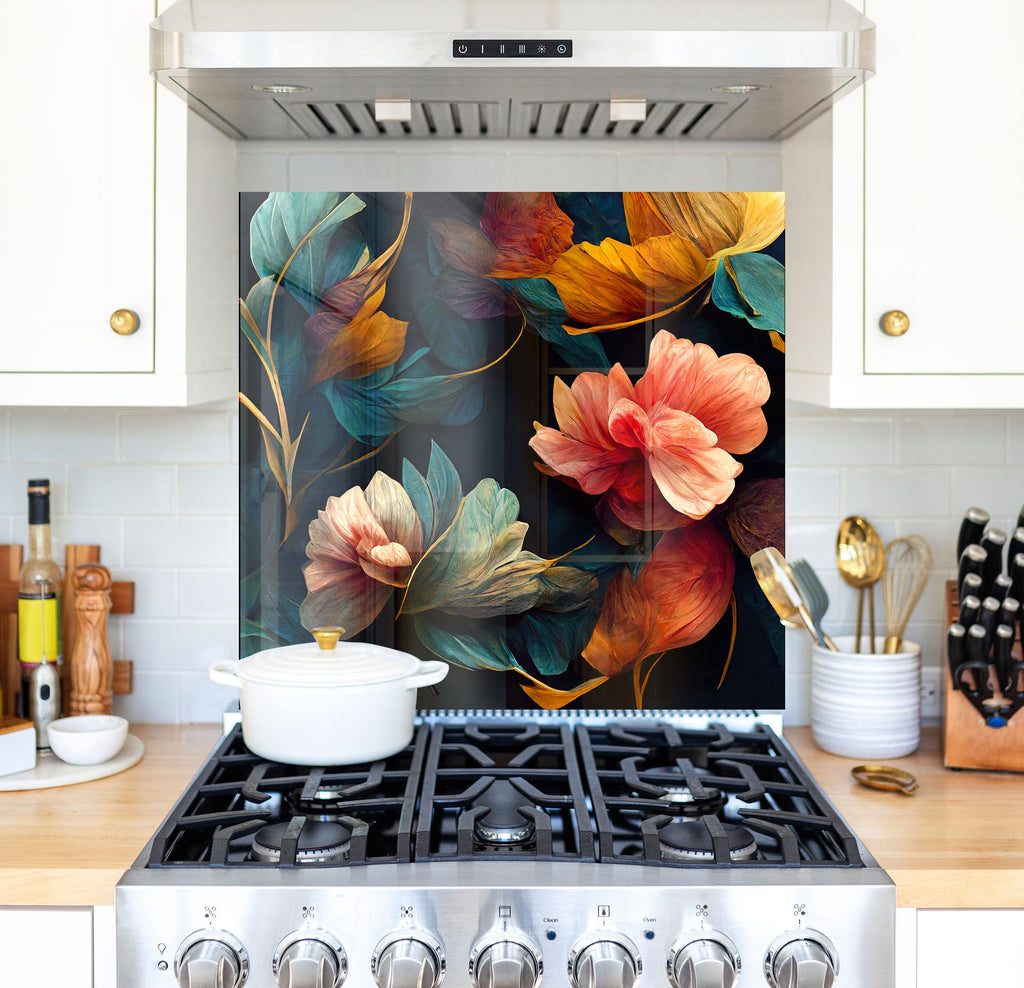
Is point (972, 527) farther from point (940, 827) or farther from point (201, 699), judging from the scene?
point (201, 699)

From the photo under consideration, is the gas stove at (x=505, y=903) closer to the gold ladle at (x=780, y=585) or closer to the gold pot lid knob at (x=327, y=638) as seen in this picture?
the gold pot lid knob at (x=327, y=638)

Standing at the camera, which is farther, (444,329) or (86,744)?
(444,329)

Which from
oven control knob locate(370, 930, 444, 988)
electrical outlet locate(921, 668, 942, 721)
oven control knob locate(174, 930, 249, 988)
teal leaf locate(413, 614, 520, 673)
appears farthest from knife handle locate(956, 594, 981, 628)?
oven control knob locate(174, 930, 249, 988)

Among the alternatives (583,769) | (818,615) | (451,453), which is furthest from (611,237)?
(583,769)

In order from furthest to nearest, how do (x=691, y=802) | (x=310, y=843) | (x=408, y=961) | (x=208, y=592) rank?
1. (x=208, y=592)
2. (x=691, y=802)
3. (x=310, y=843)
4. (x=408, y=961)

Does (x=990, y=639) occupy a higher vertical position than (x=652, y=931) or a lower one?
higher

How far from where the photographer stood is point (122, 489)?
2.06 m

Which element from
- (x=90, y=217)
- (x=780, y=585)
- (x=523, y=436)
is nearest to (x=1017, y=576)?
(x=780, y=585)

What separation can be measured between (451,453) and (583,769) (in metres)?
0.61

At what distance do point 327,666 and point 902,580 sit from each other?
105cm

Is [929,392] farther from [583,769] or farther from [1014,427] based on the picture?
[583,769]

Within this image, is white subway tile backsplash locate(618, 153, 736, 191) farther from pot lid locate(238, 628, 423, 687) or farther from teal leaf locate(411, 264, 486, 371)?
pot lid locate(238, 628, 423, 687)

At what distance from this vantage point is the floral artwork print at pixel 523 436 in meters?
1.97

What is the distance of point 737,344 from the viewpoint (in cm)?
199
